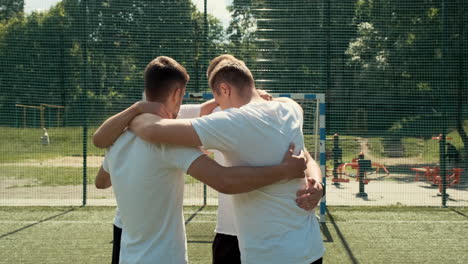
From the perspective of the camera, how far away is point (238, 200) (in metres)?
1.68

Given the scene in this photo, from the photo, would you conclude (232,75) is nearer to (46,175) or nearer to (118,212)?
(118,212)

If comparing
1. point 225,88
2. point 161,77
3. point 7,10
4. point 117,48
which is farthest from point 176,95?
point 7,10

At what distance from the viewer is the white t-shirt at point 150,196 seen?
1.60 m

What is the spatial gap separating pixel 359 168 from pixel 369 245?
316 centimetres

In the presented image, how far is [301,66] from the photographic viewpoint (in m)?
7.62

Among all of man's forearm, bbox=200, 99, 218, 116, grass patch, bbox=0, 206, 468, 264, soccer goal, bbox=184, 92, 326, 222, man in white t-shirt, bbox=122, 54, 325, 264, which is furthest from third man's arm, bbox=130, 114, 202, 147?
soccer goal, bbox=184, 92, 326, 222

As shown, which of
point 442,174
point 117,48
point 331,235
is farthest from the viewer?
point 117,48

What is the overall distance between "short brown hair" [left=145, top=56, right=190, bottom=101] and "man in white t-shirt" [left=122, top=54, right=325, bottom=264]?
0.12 metres

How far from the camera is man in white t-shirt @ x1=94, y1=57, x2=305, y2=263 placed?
5.13 ft

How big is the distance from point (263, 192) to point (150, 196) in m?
0.41

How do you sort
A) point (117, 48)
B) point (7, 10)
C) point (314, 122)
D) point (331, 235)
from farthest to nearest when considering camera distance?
1. point (7, 10)
2. point (117, 48)
3. point (314, 122)
4. point (331, 235)

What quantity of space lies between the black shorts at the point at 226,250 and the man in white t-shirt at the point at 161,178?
78cm

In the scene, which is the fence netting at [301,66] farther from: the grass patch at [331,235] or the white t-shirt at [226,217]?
the white t-shirt at [226,217]

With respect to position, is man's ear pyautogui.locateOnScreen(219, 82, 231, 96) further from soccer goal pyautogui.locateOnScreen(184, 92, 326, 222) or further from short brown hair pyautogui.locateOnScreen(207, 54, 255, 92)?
soccer goal pyautogui.locateOnScreen(184, 92, 326, 222)
